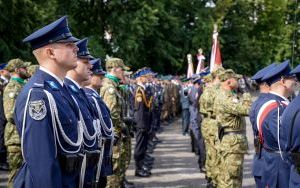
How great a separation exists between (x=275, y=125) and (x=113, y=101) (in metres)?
2.61

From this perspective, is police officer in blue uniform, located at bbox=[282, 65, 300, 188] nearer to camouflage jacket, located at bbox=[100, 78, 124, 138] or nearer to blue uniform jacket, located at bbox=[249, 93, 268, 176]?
blue uniform jacket, located at bbox=[249, 93, 268, 176]

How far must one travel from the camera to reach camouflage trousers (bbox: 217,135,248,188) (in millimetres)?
7383

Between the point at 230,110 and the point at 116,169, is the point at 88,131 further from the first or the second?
the point at 116,169

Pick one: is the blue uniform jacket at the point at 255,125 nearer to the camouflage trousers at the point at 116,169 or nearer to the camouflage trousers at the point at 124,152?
the camouflage trousers at the point at 116,169

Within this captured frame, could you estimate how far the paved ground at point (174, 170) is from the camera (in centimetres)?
967

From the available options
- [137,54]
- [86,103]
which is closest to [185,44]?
[137,54]

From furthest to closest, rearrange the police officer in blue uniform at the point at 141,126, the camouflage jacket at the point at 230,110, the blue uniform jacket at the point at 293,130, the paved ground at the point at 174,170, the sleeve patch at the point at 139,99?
1. the sleeve patch at the point at 139,99
2. the police officer in blue uniform at the point at 141,126
3. the paved ground at the point at 174,170
4. the camouflage jacket at the point at 230,110
5. the blue uniform jacket at the point at 293,130

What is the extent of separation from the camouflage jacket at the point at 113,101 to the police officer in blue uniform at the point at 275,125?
2265 millimetres

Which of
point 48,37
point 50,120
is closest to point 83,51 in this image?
point 48,37

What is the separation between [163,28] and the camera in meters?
33.4

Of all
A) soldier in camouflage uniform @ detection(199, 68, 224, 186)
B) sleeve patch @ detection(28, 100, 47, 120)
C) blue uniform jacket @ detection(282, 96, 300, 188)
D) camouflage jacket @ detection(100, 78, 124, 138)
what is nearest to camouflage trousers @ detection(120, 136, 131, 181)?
camouflage jacket @ detection(100, 78, 124, 138)

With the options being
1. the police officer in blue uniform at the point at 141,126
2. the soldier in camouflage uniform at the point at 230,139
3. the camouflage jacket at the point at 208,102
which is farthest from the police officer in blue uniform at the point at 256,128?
the police officer in blue uniform at the point at 141,126

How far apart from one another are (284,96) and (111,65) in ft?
9.37

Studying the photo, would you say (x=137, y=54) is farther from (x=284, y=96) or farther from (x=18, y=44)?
(x=284, y=96)
